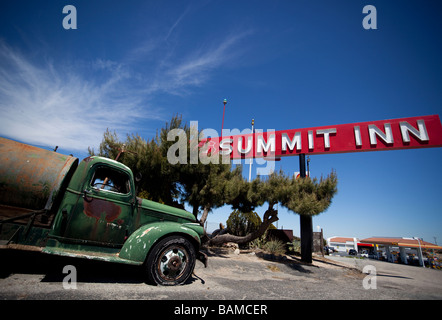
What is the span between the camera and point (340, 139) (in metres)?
11.3

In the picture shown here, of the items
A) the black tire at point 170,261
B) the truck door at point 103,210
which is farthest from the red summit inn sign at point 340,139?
the black tire at point 170,261

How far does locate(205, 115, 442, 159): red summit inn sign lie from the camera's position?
10.1m

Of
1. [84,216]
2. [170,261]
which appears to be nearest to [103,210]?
[84,216]

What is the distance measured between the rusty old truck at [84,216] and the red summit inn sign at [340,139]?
5885 millimetres

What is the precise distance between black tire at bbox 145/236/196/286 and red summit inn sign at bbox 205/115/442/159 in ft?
19.9

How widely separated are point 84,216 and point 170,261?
187 cm

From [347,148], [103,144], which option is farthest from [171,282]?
[347,148]

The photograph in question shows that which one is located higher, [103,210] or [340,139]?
[340,139]

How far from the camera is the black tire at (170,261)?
3.76 metres

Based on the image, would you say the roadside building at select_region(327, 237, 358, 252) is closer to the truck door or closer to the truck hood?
the truck hood

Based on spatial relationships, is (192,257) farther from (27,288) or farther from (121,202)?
(27,288)

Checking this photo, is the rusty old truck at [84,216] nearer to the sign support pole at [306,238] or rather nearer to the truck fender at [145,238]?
the truck fender at [145,238]

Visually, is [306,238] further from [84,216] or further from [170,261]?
[84,216]
